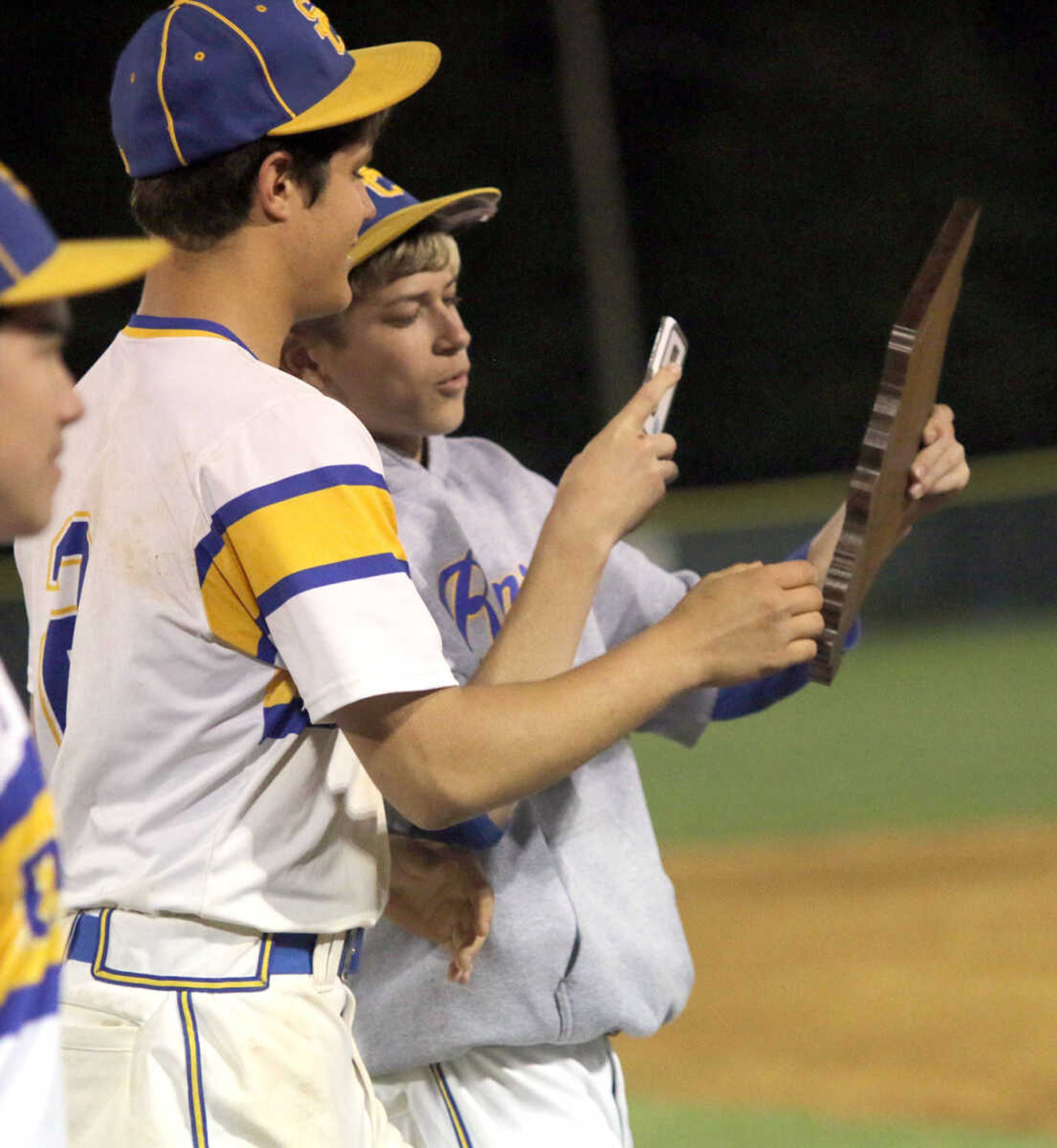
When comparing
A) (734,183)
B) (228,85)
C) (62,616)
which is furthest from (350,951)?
(734,183)

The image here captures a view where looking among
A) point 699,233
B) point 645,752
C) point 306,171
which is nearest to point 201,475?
point 306,171

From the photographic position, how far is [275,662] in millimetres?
1625

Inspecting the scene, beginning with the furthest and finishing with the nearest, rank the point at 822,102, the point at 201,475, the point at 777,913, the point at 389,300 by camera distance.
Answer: the point at 822,102 → the point at 777,913 → the point at 389,300 → the point at 201,475

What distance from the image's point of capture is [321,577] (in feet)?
5.01

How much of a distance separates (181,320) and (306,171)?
23cm

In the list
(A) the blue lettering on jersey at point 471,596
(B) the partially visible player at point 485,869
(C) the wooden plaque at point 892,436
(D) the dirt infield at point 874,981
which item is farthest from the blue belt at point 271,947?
(D) the dirt infield at point 874,981

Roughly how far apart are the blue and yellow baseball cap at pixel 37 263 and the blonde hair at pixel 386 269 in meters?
1.05

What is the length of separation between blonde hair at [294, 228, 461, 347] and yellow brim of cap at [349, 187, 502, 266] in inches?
0.5

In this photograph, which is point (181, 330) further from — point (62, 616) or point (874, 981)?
point (874, 981)

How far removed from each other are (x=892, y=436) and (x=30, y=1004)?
1271mm

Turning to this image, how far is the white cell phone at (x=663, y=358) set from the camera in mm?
2129

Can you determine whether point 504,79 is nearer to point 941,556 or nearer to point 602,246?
point 602,246

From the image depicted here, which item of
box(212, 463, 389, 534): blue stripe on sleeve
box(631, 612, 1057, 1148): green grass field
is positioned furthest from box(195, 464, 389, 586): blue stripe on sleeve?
box(631, 612, 1057, 1148): green grass field

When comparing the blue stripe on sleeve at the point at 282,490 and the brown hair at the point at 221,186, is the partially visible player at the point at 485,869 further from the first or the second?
the blue stripe on sleeve at the point at 282,490
